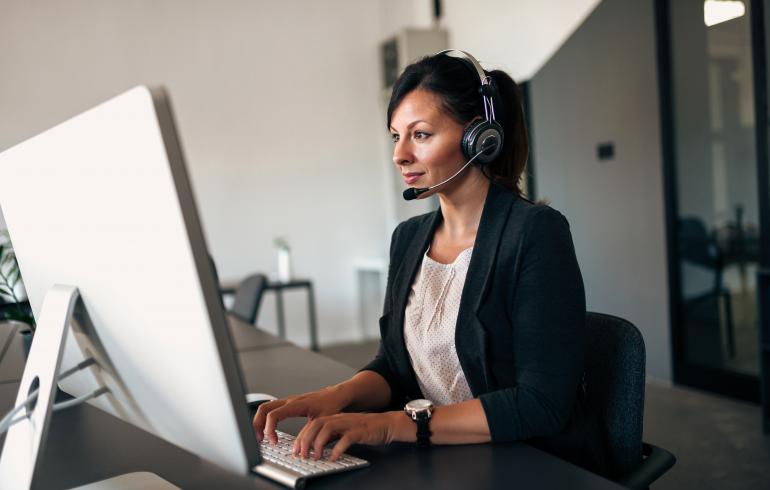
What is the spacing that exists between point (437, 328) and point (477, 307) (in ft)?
0.44

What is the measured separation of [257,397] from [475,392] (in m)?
0.41

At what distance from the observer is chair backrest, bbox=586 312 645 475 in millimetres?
1164

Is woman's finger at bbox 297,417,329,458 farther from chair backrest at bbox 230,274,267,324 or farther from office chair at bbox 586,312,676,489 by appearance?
chair backrest at bbox 230,274,267,324

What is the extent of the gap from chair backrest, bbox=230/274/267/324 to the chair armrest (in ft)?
6.35

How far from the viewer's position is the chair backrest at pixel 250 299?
2887 millimetres

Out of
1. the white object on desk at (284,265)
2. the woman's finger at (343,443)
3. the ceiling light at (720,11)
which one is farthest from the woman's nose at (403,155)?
the white object on desk at (284,265)

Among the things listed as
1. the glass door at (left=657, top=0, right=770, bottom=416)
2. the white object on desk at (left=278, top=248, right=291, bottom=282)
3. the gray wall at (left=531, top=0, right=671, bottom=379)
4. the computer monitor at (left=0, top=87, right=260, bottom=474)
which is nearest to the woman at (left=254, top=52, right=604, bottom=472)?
the computer monitor at (left=0, top=87, right=260, bottom=474)

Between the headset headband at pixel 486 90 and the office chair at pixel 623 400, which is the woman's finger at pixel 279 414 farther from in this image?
the headset headband at pixel 486 90

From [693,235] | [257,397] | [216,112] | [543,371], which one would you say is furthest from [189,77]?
[543,371]

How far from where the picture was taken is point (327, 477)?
0.89 m

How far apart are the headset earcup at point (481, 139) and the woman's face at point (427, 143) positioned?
18 mm

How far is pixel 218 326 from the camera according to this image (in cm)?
57

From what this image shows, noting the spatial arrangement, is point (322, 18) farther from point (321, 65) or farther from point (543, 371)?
point (543, 371)

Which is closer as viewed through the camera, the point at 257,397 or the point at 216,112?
the point at 257,397
